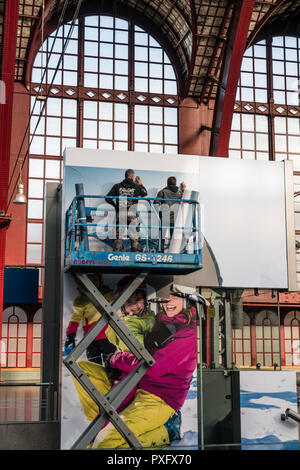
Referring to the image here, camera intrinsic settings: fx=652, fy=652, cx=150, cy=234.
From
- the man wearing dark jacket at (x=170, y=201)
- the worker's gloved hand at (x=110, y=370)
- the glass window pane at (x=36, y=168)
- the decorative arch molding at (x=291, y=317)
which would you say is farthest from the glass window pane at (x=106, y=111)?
the worker's gloved hand at (x=110, y=370)

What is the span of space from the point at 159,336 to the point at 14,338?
15.9m

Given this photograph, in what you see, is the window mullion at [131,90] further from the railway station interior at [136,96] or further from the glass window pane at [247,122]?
the glass window pane at [247,122]

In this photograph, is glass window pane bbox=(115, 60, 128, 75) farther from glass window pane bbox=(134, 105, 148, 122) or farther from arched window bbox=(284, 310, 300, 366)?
arched window bbox=(284, 310, 300, 366)

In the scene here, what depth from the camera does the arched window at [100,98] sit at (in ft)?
108

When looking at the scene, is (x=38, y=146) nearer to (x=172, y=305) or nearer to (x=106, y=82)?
(x=106, y=82)

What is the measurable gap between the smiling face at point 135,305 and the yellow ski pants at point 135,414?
5.56 feet

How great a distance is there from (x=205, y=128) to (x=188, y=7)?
618 cm

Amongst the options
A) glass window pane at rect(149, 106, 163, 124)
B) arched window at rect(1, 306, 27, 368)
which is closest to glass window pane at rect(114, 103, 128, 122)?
glass window pane at rect(149, 106, 163, 124)

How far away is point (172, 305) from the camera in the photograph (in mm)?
18219
